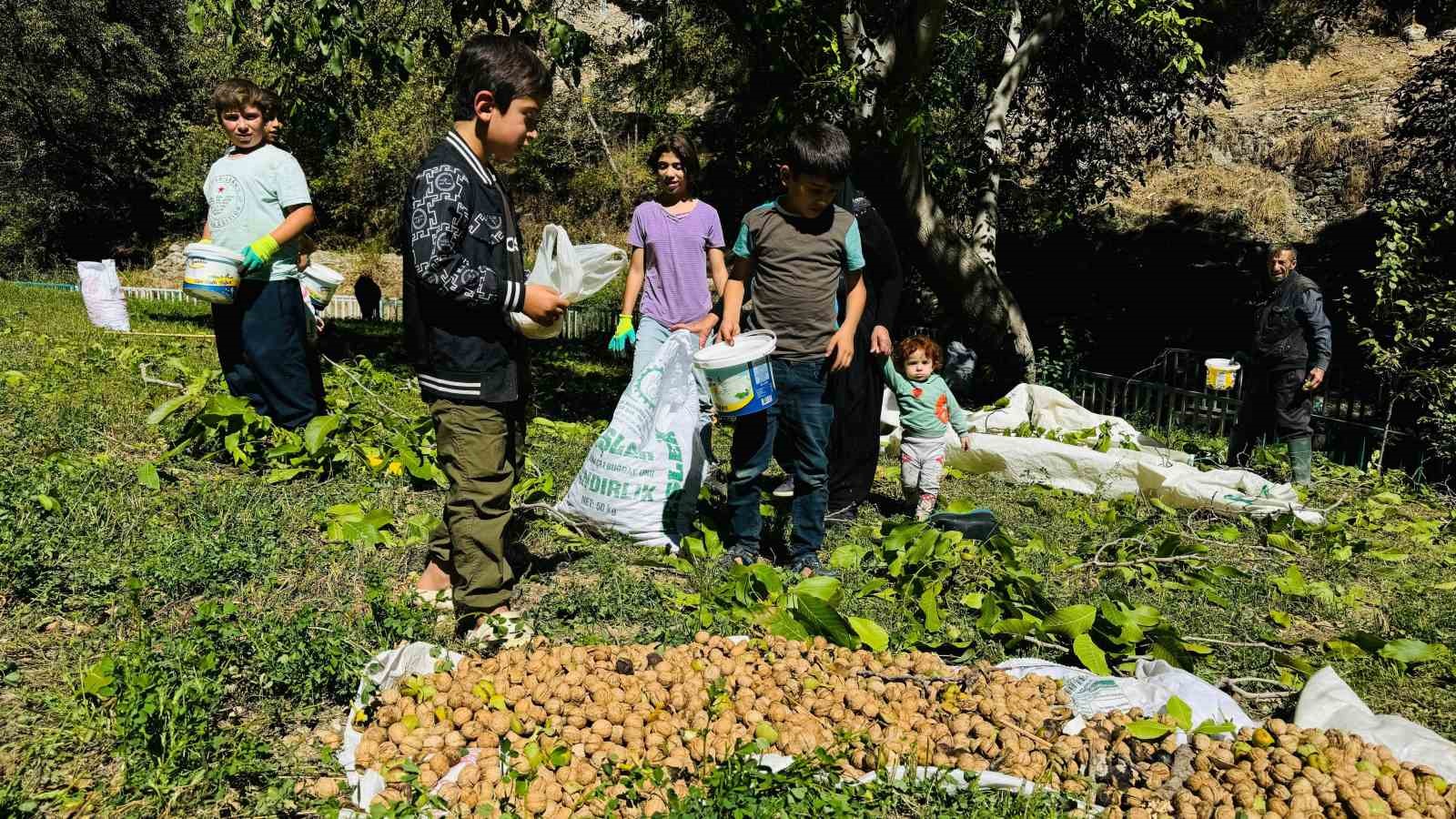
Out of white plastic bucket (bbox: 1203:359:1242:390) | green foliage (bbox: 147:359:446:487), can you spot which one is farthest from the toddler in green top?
white plastic bucket (bbox: 1203:359:1242:390)

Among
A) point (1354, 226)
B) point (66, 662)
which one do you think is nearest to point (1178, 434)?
point (66, 662)

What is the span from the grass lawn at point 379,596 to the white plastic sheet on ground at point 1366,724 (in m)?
0.26

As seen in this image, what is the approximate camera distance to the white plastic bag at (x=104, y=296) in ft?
34.2

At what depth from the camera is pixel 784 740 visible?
2.53 metres

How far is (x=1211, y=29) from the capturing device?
11766 millimetres

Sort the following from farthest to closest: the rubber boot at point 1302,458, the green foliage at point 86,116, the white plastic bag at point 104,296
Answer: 1. the green foliage at point 86,116
2. the white plastic bag at point 104,296
3. the rubber boot at point 1302,458

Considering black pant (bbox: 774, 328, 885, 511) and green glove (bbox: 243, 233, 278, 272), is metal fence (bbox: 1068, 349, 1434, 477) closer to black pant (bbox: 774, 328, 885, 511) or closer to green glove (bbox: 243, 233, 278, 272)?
black pant (bbox: 774, 328, 885, 511)

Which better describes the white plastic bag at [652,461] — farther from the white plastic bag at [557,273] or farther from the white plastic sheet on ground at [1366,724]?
the white plastic sheet on ground at [1366,724]

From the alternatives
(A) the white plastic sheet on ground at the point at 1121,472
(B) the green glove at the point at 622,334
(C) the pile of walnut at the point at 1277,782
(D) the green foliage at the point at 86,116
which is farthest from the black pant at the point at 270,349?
(D) the green foliage at the point at 86,116

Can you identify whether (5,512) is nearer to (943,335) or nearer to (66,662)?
(66,662)

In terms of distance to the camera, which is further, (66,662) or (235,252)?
(235,252)

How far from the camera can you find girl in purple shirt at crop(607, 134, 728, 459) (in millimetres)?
4922

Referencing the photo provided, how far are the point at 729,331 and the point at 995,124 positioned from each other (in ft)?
27.9

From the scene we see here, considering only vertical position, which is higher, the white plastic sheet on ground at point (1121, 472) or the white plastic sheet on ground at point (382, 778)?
the white plastic sheet on ground at point (1121, 472)
